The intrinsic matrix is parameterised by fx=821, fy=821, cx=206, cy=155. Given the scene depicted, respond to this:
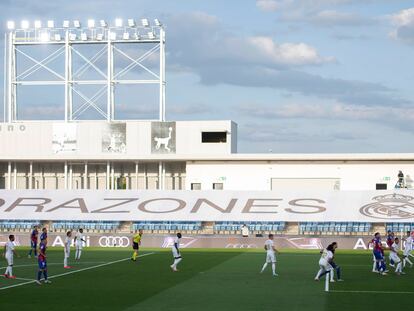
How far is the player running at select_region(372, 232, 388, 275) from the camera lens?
3609 cm

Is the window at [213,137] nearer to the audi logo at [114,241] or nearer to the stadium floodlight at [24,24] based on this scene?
the stadium floodlight at [24,24]

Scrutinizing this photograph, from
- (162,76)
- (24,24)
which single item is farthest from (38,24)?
(162,76)

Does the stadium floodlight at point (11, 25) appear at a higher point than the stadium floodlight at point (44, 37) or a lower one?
higher

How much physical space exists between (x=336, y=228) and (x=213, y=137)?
58.7 ft

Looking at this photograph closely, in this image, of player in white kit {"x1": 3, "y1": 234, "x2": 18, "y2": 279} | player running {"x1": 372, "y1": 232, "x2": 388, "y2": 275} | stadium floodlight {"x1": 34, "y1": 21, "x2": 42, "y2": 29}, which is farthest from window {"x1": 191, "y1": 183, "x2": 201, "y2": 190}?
player in white kit {"x1": 3, "y1": 234, "x2": 18, "y2": 279}

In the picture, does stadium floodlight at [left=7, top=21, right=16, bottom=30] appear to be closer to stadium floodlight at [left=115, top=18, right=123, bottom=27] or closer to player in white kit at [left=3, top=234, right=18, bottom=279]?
stadium floodlight at [left=115, top=18, right=123, bottom=27]

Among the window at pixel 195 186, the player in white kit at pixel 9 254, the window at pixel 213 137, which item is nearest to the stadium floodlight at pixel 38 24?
Answer: the window at pixel 213 137

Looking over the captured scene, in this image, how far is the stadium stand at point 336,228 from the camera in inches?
2603

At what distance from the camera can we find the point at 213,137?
79.1m

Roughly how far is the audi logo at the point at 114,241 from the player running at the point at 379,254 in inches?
1029

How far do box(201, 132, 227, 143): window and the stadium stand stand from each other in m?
15.2

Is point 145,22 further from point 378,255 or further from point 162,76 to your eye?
point 378,255

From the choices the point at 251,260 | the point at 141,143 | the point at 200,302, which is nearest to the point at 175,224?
the point at 141,143

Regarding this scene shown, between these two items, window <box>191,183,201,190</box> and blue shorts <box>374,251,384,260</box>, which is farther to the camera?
window <box>191,183,201,190</box>
